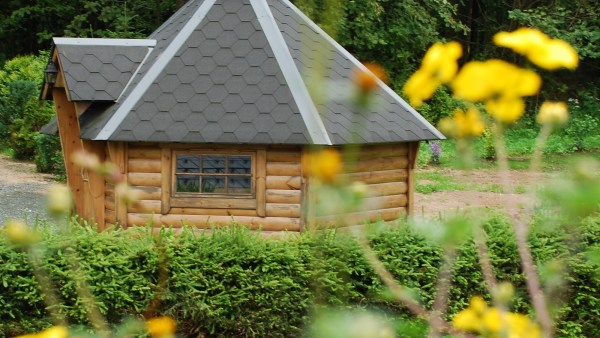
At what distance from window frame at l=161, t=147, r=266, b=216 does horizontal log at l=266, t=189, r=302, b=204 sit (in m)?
0.08

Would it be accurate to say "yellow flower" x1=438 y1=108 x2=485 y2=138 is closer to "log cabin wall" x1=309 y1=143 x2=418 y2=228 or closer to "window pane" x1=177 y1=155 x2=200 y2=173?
"window pane" x1=177 y1=155 x2=200 y2=173

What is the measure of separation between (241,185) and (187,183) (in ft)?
1.97

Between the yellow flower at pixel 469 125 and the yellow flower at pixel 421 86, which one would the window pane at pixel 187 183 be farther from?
the yellow flower at pixel 421 86

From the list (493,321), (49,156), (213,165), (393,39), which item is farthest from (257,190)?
(393,39)

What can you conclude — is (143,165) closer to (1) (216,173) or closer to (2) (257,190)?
(1) (216,173)

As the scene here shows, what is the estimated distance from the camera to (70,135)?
34.4ft

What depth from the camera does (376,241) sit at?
271 inches

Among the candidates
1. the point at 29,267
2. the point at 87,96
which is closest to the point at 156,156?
the point at 87,96

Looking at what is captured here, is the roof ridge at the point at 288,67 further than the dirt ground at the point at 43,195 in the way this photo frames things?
No

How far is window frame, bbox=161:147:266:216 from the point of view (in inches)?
347

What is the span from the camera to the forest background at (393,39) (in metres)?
20.0

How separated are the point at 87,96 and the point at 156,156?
1.20m

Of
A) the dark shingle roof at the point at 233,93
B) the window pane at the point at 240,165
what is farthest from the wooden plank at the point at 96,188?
the window pane at the point at 240,165

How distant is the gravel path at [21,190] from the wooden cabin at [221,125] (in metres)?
3.74
